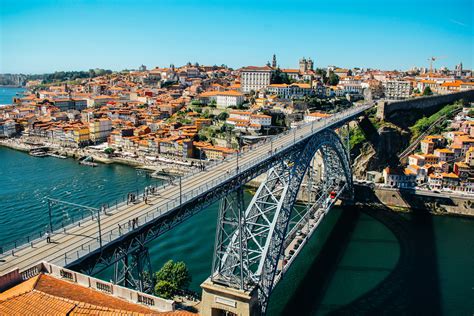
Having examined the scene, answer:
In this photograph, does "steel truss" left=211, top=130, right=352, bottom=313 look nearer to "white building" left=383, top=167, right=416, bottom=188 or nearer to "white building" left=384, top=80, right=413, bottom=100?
"white building" left=383, top=167, right=416, bottom=188

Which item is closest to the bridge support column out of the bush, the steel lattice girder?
the steel lattice girder

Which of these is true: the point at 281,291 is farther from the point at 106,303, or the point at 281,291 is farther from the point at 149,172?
the point at 149,172

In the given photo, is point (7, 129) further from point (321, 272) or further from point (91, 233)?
point (91, 233)

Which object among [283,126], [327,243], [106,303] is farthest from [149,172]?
[106,303]

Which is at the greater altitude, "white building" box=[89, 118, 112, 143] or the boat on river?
"white building" box=[89, 118, 112, 143]

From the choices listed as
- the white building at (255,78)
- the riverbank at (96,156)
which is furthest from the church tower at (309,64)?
the riverbank at (96,156)

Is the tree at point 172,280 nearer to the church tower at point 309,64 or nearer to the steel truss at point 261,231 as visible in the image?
the steel truss at point 261,231
